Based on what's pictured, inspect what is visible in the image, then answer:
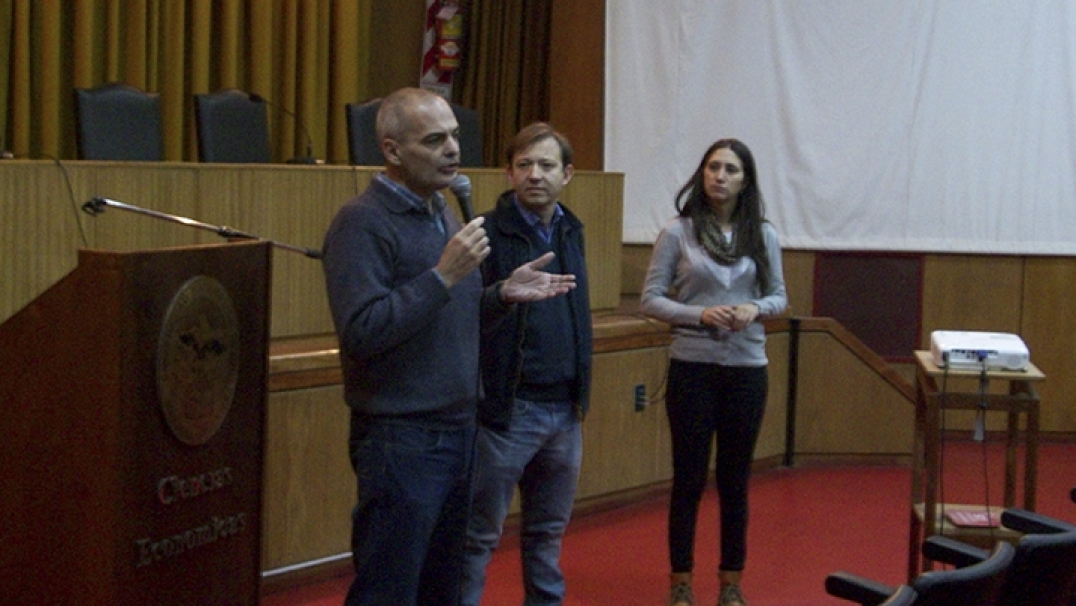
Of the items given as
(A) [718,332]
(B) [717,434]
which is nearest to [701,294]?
(A) [718,332]

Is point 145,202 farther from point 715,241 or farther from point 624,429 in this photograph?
point 624,429

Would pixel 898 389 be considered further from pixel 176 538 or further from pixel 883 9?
pixel 176 538

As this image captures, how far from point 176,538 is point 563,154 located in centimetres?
131

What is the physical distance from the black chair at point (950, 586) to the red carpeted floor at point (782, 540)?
1859 millimetres

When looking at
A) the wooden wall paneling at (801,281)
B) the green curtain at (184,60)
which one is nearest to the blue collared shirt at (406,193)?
the green curtain at (184,60)

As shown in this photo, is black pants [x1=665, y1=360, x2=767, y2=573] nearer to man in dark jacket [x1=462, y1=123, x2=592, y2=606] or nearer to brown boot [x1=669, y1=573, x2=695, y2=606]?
brown boot [x1=669, y1=573, x2=695, y2=606]

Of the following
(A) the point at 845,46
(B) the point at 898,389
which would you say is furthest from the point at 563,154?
(A) the point at 845,46

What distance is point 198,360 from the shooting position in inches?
98.7

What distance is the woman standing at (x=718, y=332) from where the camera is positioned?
12.1ft

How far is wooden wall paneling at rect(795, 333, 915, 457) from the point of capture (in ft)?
20.0

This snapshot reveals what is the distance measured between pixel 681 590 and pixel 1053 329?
3895 millimetres

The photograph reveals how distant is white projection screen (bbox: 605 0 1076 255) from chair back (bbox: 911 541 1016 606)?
15.8 feet

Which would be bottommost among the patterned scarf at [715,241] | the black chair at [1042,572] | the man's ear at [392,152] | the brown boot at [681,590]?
the brown boot at [681,590]

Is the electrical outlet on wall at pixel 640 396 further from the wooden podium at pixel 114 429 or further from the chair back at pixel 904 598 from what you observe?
the chair back at pixel 904 598
